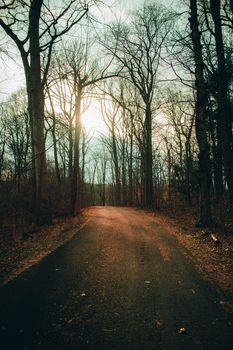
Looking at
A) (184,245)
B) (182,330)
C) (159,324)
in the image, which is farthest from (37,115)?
(182,330)

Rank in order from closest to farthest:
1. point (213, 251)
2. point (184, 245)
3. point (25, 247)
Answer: point (213, 251) → point (25, 247) → point (184, 245)

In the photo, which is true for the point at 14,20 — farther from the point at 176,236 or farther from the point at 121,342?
the point at 121,342

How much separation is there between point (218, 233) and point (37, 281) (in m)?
7.01

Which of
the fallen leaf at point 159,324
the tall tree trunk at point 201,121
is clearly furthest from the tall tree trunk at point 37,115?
the fallen leaf at point 159,324

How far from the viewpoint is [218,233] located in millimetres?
10555

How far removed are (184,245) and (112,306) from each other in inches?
188

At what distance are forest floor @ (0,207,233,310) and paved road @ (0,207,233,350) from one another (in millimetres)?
342

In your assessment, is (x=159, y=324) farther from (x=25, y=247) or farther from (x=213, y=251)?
(x=25, y=247)

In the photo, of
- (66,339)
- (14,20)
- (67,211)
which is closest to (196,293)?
(66,339)

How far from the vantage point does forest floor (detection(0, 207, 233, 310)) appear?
6.18 metres

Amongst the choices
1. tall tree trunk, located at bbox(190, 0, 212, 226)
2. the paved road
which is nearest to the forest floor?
the paved road

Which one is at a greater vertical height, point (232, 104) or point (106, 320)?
point (232, 104)

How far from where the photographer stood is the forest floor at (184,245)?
20.3 ft

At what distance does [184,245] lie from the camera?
891 centimetres
